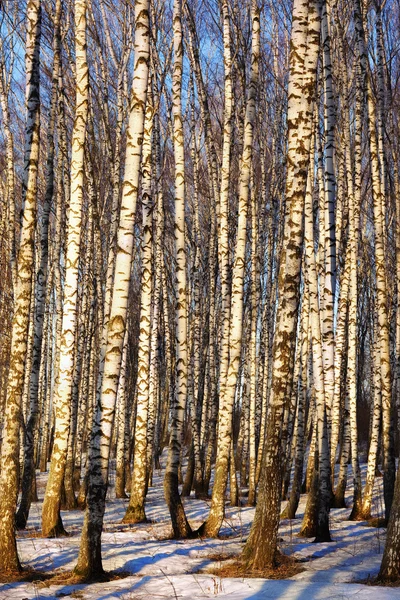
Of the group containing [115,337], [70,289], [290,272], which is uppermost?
[70,289]

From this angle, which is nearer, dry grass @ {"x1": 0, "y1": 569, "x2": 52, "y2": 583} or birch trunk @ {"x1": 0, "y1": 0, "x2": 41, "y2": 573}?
dry grass @ {"x1": 0, "y1": 569, "x2": 52, "y2": 583}

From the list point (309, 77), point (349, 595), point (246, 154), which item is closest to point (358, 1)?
point (246, 154)

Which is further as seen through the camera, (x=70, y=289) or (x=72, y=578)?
(x=70, y=289)

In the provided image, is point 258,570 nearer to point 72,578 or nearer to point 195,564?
point 195,564

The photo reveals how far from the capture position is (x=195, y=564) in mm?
6758

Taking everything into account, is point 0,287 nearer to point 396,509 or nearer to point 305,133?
point 305,133

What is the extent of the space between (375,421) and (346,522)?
1665 millimetres

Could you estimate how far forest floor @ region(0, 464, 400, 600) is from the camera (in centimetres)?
527

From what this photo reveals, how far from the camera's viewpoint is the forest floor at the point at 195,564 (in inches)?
207

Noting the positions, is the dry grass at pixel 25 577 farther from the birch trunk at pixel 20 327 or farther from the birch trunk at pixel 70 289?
the birch trunk at pixel 70 289

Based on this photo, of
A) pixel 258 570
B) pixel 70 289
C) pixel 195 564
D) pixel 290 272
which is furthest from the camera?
pixel 70 289

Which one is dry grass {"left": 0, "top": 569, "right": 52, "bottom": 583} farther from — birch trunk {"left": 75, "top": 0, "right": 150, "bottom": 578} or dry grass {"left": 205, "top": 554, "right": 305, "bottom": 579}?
dry grass {"left": 205, "top": 554, "right": 305, "bottom": 579}

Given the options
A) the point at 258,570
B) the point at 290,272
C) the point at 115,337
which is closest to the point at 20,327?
the point at 115,337

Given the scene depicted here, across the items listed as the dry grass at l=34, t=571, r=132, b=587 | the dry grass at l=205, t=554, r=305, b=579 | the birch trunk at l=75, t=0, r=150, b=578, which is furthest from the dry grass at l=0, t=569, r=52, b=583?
the dry grass at l=205, t=554, r=305, b=579
